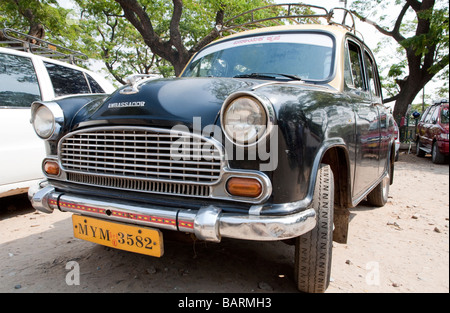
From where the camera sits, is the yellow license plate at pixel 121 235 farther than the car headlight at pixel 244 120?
Yes

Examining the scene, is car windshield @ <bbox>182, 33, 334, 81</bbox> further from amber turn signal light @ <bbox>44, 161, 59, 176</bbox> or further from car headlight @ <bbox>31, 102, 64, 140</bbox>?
amber turn signal light @ <bbox>44, 161, 59, 176</bbox>

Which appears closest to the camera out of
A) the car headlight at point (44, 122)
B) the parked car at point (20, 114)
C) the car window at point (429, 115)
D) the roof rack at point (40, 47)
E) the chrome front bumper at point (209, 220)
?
the chrome front bumper at point (209, 220)

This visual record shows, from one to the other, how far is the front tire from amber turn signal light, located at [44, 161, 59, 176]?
1.80 meters

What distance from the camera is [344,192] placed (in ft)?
7.79

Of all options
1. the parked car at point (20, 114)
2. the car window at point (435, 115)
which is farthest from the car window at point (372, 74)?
the car window at point (435, 115)

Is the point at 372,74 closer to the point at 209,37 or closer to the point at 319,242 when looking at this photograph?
the point at 319,242

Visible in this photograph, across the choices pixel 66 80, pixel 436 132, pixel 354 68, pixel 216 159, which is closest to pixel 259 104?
pixel 216 159

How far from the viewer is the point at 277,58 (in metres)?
2.74

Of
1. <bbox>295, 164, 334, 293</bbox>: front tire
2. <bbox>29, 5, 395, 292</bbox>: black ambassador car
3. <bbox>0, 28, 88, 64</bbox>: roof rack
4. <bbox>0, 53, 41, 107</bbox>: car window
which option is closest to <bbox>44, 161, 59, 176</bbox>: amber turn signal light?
<bbox>29, 5, 395, 292</bbox>: black ambassador car

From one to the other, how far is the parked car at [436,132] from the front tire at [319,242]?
7.34 meters

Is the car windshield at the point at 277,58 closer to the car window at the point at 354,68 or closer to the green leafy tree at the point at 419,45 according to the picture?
the car window at the point at 354,68

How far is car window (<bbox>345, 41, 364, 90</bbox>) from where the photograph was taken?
278cm

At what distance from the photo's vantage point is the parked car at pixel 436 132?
8174 mm

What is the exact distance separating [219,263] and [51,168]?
148cm
